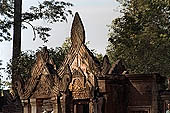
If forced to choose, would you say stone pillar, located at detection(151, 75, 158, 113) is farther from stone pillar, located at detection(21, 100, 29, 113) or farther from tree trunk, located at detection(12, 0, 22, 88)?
tree trunk, located at detection(12, 0, 22, 88)

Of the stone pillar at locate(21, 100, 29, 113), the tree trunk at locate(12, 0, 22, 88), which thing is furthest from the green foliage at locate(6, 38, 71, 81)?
the stone pillar at locate(21, 100, 29, 113)

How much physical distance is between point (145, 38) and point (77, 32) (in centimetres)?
953

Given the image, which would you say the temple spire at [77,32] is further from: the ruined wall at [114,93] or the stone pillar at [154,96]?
the stone pillar at [154,96]

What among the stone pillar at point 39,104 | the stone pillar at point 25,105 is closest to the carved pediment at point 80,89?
the stone pillar at point 39,104

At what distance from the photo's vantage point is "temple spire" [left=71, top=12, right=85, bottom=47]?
57.9 feet

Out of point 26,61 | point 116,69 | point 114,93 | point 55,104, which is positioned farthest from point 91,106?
point 26,61

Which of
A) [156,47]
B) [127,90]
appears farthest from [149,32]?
[127,90]

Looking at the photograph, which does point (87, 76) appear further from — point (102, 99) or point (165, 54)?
point (165, 54)

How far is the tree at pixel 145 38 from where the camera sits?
2609cm

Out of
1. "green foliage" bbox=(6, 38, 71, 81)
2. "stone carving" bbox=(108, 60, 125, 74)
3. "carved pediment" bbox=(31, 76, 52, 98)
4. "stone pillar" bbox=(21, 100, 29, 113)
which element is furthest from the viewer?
"green foliage" bbox=(6, 38, 71, 81)

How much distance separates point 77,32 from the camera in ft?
58.4

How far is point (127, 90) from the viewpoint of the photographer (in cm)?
1714

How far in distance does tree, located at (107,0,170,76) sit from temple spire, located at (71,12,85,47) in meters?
9.17

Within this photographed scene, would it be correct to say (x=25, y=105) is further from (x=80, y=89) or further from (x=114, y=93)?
(x=114, y=93)
